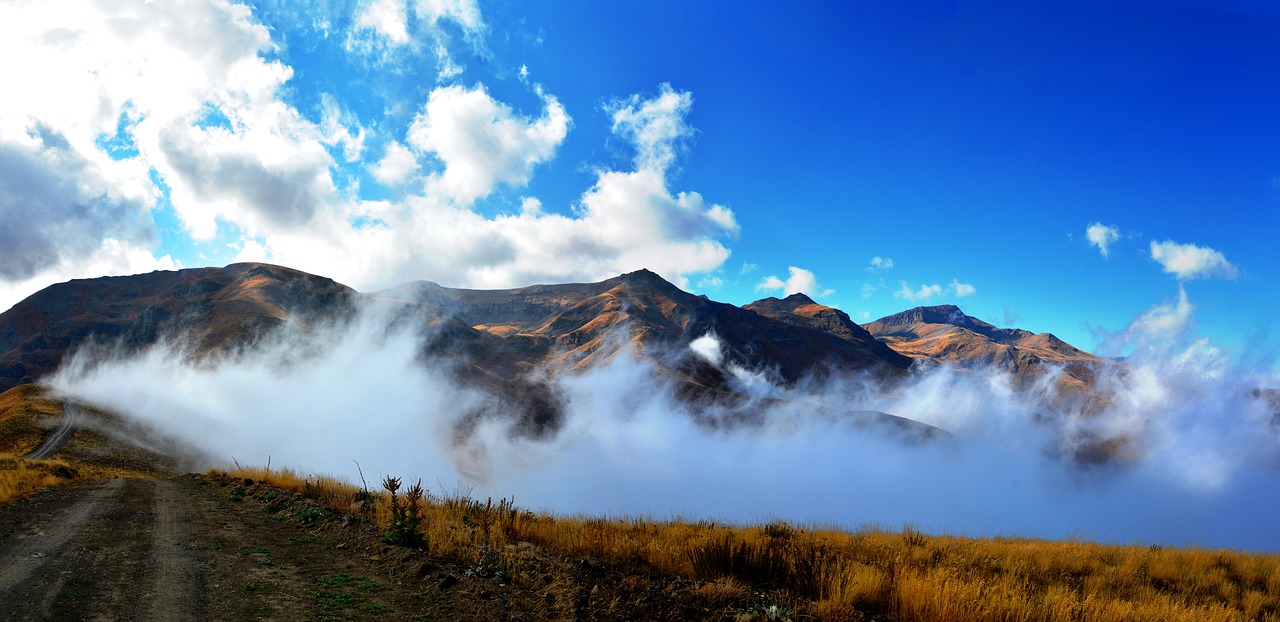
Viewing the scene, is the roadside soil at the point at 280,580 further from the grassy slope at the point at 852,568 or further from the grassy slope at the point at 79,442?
the grassy slope at the point at 79,442

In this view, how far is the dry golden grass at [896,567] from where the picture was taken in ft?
24.2

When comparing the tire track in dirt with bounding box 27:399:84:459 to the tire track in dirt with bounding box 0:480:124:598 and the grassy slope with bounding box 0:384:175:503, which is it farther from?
the tire track in dirt with bounding box 0:480:124:598

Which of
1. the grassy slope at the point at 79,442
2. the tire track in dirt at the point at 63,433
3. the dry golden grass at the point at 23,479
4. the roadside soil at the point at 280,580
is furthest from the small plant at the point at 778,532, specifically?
the tire track in dirt at the point at 63,433

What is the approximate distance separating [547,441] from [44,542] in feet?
409

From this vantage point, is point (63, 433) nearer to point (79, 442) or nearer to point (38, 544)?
point (79, 442)

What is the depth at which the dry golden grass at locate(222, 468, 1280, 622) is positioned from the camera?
7.38 metres

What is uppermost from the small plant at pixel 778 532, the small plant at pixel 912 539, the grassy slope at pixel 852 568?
the grassy slope at pixel 852 568

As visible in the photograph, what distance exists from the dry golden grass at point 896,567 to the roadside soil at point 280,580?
65 cm

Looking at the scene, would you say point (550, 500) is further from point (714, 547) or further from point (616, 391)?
point (714, 547)

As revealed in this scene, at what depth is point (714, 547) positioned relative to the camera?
925cm

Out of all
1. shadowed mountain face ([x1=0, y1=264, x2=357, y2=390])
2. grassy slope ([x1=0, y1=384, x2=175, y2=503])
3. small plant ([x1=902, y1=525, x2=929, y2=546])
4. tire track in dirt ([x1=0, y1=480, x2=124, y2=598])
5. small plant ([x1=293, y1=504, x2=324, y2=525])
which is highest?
shadowed mountain face ([x1=0, y1=264, x2=357, y2=390])

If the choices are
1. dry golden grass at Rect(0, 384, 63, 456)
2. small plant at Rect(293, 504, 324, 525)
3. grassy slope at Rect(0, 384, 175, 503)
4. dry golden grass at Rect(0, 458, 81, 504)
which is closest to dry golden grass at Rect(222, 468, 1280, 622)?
small plant at Rect(293, 504, 324, 525)

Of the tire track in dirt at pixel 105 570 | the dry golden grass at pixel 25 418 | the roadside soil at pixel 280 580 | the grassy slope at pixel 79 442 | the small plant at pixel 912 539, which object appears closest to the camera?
the tire track in dirt at pixel 105 570

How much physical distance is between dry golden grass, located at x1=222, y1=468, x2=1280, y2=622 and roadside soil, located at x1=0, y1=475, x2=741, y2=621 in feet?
2.15
